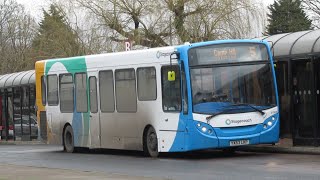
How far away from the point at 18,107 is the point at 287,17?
103ft

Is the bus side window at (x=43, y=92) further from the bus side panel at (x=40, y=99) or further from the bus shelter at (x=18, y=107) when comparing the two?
the bus shelter at (x=18, y=107)

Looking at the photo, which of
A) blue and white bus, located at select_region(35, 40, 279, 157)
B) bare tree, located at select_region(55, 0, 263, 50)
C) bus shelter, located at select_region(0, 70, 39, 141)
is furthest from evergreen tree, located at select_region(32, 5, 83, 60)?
blue and white bus, located at select_region(35, 40, 279, 157)

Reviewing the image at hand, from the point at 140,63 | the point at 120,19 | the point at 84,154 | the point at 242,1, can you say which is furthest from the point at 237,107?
the point at 120,19

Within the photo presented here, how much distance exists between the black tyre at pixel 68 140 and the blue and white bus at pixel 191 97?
278cm

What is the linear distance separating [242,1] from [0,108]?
14959mm

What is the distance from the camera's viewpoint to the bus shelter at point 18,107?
119 feet

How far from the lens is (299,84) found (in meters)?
20.4

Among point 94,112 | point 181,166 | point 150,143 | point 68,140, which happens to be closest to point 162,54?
point 150,143

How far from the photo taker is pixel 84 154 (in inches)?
909

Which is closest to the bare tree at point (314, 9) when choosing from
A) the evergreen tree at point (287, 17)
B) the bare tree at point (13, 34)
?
the evergreen tree at point (287, 17)

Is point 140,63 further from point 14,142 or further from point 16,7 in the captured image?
point 16,7

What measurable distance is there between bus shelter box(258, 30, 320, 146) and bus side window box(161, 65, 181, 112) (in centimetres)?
388

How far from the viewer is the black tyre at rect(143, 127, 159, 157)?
1918 cm

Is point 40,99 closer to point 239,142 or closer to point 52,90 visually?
point 52,90
